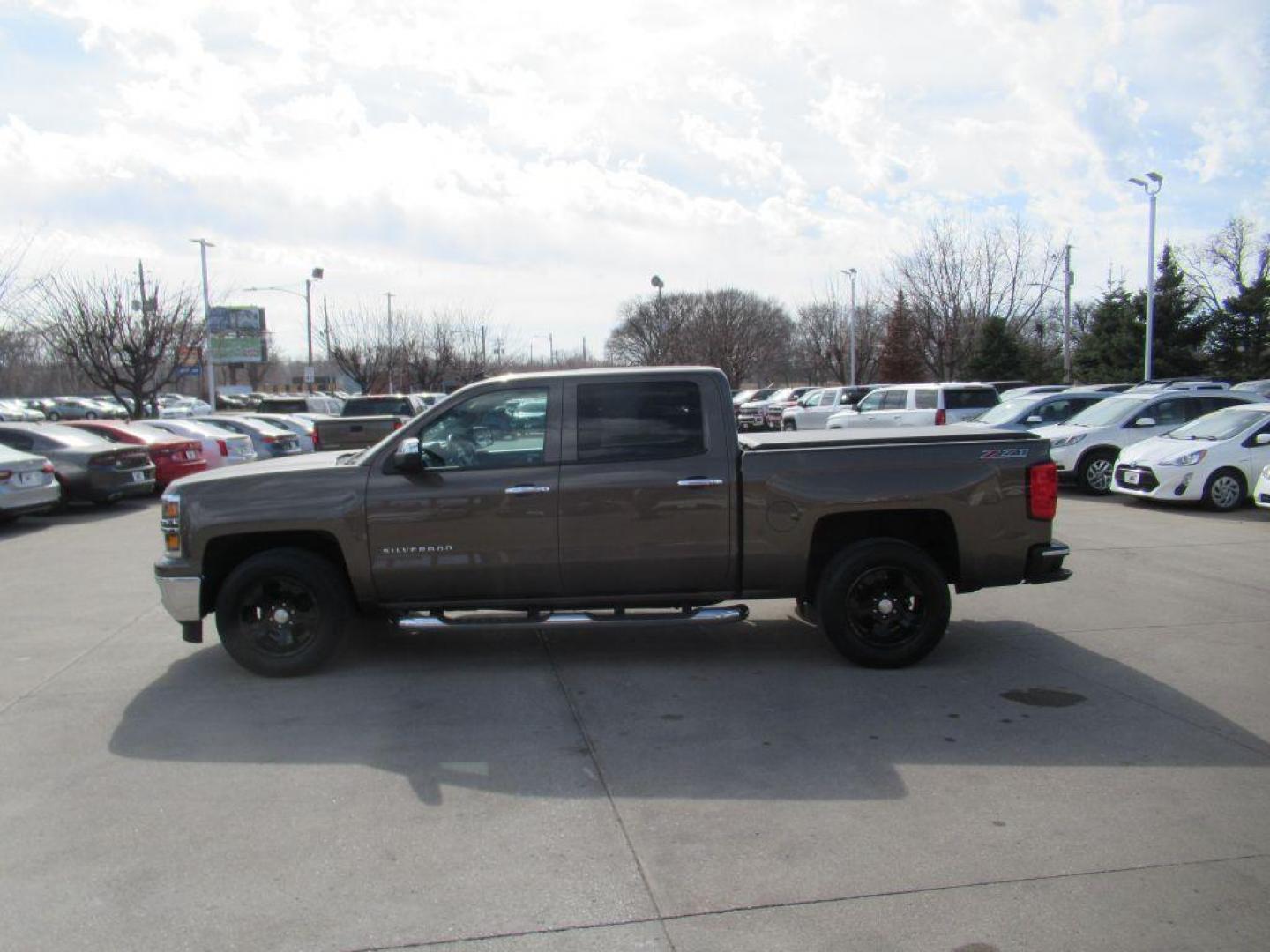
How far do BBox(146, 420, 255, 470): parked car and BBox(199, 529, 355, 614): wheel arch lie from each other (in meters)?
14.1

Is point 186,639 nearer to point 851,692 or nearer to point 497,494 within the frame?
point 497,494

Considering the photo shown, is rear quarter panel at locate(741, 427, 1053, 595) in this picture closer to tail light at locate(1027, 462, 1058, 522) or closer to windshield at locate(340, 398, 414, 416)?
tail light at locate(1027, 462, 1058, 522)

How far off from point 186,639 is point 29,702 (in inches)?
36.8

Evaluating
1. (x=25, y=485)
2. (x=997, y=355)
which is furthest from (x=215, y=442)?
(x=997, y=355)

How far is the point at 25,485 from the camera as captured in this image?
47.2ft

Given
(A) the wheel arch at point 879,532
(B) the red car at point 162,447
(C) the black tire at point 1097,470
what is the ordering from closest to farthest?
(A) the wheel arch at point 879,532 → (C) the black tire at point 1097,470 → (B) the red car at point 162,447

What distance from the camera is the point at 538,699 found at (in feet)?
19.8

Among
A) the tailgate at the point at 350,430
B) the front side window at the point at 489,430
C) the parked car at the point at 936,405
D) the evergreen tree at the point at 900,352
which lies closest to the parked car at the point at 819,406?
the parked car at the point at 936,405

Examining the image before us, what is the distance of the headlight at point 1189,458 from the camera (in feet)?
45.3

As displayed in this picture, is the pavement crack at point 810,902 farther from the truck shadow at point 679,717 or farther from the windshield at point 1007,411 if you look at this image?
the windshield at point 1007,411

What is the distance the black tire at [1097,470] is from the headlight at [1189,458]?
7.37 ft

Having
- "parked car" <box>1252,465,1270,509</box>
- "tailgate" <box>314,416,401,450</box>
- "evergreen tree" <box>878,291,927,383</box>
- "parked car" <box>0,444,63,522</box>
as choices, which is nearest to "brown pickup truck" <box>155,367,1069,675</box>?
"parked car" <box>1252,465,1270,509</box>

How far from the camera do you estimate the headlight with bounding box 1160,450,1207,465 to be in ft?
45.3

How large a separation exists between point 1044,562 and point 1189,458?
8791 mm
